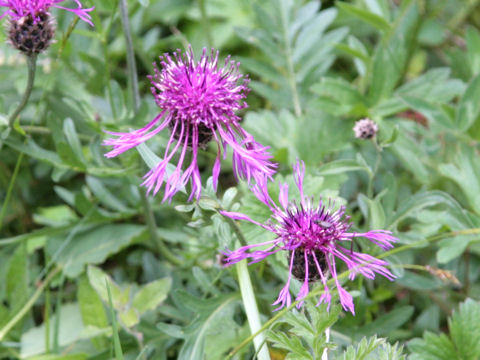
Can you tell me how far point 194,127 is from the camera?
1.18 meters

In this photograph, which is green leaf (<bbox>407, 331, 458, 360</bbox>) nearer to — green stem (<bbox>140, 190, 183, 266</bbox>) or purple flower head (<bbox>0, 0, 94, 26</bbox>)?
green stem (<bbox>140, 190, 183, 266</bbox>)

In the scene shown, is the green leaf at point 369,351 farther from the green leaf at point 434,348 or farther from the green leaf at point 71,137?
the green leaf at point 71,137

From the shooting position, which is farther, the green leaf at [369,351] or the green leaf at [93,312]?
the green leaf at [93,312]

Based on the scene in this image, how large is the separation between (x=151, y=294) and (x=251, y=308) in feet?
1.56

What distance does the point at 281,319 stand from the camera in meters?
1.18

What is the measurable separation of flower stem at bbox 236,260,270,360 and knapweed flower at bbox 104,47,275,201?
23 centimetres

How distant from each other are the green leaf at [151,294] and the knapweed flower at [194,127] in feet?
1.70

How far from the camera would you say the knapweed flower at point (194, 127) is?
1.16m

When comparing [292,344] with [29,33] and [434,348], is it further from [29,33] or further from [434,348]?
[29,33]

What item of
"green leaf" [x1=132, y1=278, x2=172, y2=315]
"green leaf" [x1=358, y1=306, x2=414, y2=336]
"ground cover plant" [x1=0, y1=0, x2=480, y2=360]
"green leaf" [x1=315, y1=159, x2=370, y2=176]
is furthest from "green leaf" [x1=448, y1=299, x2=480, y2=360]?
"green leaf" [x1=132, y1=278, x2=172, y2=315]

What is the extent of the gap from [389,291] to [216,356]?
1.88 ft

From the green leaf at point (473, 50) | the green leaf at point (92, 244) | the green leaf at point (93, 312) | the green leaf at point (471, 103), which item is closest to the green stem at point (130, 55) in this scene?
the green leaf at point (92, 244)

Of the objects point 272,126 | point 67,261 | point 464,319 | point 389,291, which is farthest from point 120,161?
point 464,319

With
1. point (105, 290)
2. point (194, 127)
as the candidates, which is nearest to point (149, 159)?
point (194, 127)
